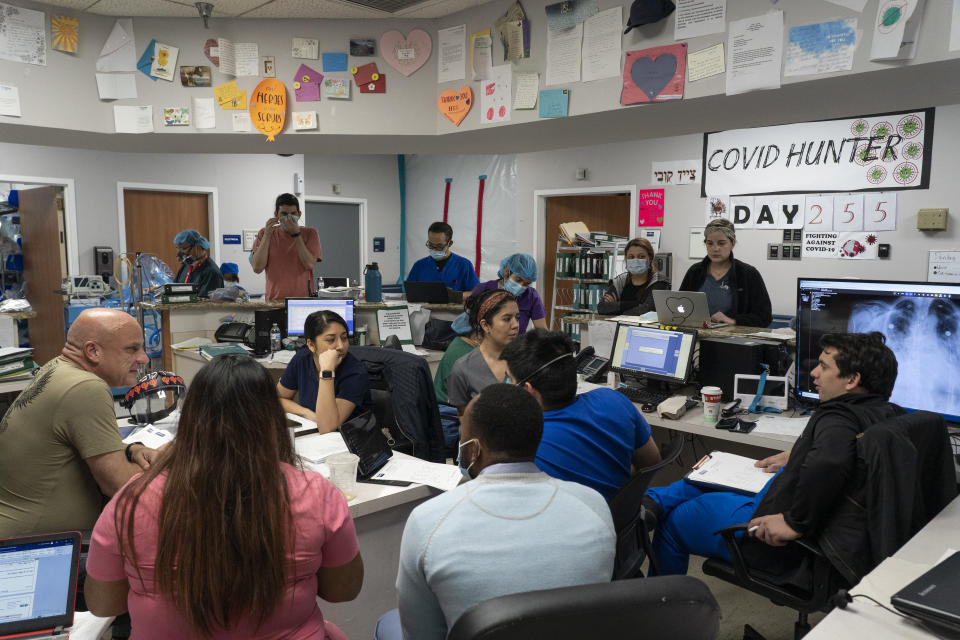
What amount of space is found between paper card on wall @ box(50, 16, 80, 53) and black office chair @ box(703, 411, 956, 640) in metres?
3.75

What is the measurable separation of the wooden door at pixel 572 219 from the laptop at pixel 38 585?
5.71 m

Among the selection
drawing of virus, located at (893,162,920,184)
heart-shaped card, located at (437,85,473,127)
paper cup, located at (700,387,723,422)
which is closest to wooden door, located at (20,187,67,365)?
heart-shaped card, located at (437,85,473,127)

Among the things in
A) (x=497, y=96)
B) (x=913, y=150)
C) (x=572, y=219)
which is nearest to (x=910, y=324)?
(x=497, y=96)

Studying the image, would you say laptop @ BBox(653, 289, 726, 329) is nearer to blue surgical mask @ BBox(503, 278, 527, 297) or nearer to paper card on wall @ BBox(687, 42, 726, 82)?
blue surgical mask @ BBox(503, 278, 527, 297)

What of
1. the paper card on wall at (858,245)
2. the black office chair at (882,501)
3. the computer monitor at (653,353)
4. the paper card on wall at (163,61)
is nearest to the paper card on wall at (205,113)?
the paper card on wall at (163,61)

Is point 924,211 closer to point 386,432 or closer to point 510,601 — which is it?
point 386,432

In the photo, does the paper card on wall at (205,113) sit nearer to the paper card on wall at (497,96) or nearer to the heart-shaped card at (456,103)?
the heart-shaped card at (456,103)

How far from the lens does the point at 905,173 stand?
4.68m

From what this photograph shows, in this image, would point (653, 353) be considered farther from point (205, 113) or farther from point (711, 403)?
point (205, 113)

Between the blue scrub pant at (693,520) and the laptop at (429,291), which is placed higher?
the laptop at (429,291)

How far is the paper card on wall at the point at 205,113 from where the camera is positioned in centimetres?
361

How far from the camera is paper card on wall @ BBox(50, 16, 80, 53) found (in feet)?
11.0

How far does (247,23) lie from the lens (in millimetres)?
3549

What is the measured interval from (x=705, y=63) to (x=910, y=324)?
127cm
